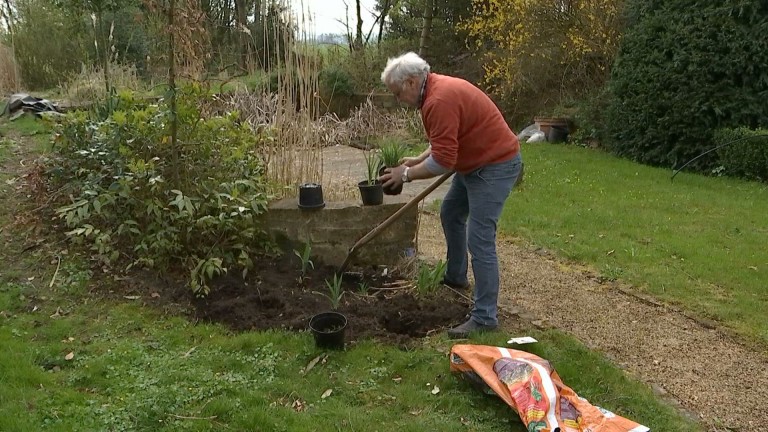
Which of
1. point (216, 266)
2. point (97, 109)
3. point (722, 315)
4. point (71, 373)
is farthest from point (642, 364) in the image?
point (97, 109)

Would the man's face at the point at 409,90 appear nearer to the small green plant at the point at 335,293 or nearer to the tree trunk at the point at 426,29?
the small green plant at the point at 335,293

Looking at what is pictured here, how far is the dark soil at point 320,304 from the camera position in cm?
346

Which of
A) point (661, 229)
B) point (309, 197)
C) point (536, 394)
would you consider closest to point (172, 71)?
point (309, 197)

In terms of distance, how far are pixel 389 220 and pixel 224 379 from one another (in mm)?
1238

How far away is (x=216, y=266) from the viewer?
3.77 meters

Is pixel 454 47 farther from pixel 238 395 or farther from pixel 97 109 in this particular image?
pixel 238 395

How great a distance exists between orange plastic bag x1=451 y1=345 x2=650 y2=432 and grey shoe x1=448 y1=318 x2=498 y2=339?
51 centimetres

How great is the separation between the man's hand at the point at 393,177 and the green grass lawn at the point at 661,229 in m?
1.91

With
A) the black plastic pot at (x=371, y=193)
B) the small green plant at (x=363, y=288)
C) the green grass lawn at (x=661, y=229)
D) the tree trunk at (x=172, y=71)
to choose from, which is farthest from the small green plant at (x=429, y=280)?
the tree trunk at (x=172, y=71)

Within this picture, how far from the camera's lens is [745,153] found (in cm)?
756

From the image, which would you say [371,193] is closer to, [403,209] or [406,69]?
[403,209]

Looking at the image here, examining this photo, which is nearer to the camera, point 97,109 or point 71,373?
point 71,373

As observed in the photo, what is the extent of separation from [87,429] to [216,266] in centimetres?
141

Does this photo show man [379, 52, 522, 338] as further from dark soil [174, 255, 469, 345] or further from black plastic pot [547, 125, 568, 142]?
black plastic pot [547, 125, 568, 142]
